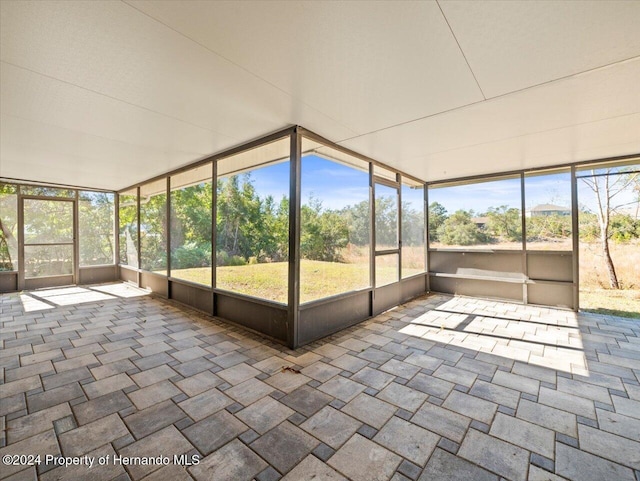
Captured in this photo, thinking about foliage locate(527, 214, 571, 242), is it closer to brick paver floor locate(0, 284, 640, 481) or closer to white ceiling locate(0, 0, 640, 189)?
white ceiling locate(0, 0, 640, 189)

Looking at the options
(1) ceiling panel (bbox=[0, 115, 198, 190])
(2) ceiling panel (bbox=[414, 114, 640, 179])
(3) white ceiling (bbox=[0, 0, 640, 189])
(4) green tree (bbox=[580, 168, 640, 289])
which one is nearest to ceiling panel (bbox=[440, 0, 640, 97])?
(3) white ceiling (bbox=[0, 0, 640, 189])

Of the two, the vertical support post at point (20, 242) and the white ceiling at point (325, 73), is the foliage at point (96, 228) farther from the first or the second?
the white ceiling at point (325, 73)

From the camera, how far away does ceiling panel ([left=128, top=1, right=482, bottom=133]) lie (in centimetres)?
147

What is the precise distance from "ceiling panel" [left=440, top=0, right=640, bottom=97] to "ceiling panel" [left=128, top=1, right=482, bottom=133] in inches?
4.2

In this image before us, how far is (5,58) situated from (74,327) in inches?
127

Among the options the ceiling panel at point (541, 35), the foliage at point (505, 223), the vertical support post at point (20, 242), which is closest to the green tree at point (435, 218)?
the foliage at point (505, 223)

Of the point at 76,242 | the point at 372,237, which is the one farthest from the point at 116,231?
the point at 372,237

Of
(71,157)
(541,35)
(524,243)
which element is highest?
(71,157)

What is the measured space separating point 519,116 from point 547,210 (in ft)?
9.58

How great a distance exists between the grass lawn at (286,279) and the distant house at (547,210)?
9.45 ft

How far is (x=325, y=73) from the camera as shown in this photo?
2.05m

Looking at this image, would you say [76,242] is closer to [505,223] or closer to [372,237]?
[372,237]

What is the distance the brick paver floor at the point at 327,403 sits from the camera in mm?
1556

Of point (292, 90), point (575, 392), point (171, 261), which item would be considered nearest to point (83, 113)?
point (292, 90)
